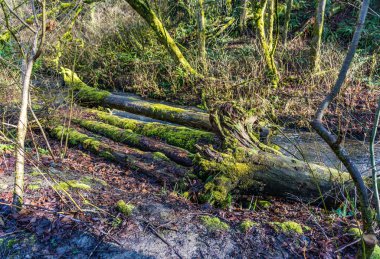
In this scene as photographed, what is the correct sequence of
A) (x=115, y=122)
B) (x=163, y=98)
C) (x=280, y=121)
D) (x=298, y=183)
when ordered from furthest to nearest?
(x=163, y=98)
(x=280, y=121)
(x=115, y=122)
(x=298, y=183)

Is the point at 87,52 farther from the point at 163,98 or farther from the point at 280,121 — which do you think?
the point at 280,121

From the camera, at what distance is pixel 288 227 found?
307 cm

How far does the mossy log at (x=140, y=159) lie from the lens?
459cm

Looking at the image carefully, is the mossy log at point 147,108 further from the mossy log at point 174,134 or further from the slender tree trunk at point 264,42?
the slender tree trunk at point 264,42

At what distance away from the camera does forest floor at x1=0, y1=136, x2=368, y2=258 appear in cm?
266

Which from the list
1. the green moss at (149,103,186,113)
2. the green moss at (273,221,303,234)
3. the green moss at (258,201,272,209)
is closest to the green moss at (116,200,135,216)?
the green moss at (273,221,303,234)

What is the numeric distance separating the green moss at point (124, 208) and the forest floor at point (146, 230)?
0.04m

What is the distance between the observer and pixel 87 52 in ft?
39.1

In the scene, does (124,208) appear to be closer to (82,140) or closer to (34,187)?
(34,187)

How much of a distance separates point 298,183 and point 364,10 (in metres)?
2.57

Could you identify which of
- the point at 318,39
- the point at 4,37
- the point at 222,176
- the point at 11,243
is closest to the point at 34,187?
the point at 11,243

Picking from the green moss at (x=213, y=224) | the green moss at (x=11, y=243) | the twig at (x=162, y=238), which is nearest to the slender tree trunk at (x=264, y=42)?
the green moss at (x=213, y=224)

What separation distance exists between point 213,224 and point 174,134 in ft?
9.75

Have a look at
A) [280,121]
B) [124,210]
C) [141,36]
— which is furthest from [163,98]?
[124,210]
